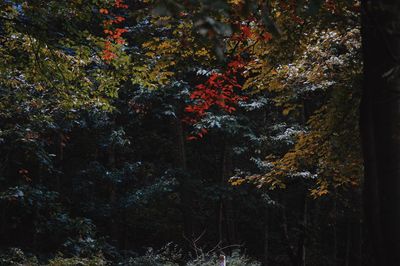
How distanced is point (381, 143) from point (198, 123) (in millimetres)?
8253

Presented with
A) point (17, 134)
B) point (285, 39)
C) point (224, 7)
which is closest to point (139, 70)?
point (285, 39)

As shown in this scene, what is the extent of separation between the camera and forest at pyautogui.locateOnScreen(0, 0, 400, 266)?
142 inches

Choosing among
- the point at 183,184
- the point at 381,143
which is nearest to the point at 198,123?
the point at 183,184

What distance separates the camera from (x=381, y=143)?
142 inches

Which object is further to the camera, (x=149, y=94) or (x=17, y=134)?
(x=149, y=94)

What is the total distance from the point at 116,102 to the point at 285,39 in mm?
9605

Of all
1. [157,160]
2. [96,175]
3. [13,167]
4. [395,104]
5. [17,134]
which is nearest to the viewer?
[395,104]

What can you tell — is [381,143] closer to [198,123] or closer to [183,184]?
[198,123]

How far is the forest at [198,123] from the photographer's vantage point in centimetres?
361

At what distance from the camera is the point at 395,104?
11.8 ft

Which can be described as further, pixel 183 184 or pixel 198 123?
pixel 183 184

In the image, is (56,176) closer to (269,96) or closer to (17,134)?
(17,134)

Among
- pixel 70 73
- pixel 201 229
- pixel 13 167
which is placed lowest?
pixel 201 229

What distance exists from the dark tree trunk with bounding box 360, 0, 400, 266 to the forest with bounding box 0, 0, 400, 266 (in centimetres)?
1
